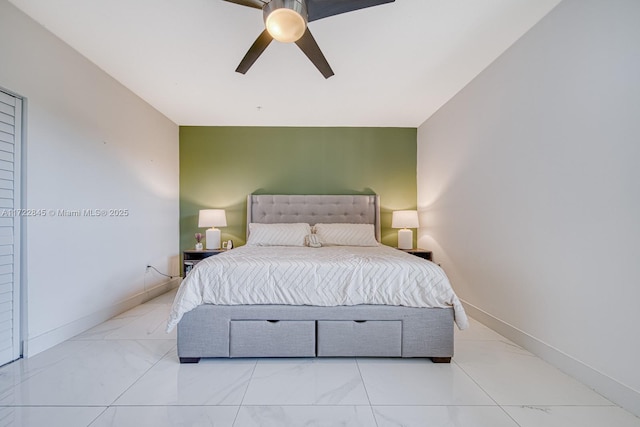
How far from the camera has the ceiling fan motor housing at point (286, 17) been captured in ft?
4.62

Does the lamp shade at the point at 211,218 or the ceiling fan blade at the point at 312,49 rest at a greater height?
the ceiling fan blade at the point at 312,49

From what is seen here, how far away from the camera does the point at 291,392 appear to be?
1558 mm

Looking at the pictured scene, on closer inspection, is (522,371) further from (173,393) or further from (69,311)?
(69,311)

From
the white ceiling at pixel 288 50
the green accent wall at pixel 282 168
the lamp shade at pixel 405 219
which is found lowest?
the lamp shade at pixel 405 219

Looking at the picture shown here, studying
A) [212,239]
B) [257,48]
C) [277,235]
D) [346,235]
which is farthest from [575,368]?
[212,239]

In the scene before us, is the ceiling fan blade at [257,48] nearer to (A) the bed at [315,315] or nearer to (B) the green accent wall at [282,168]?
(A) the bed at [315,315]

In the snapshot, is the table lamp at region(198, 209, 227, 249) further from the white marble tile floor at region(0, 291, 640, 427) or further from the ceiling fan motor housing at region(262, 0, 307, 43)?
the ceiling fan motor housing at region(262, 0, 307, 43)

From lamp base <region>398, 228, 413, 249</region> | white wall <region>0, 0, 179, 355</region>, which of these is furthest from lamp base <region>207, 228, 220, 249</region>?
lamp base <region>398, 228, 413, 249</region>

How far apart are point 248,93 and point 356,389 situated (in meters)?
2.97

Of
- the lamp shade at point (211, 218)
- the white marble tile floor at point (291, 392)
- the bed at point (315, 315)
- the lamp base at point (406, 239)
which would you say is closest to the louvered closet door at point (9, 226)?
the white marble tile floor at point (291, 392)

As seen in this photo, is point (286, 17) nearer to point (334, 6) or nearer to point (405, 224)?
point (334, 6)

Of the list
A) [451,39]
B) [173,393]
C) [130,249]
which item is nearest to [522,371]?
[173,393]

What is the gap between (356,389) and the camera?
1594mm

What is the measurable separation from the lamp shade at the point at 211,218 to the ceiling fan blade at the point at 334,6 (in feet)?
9.00
